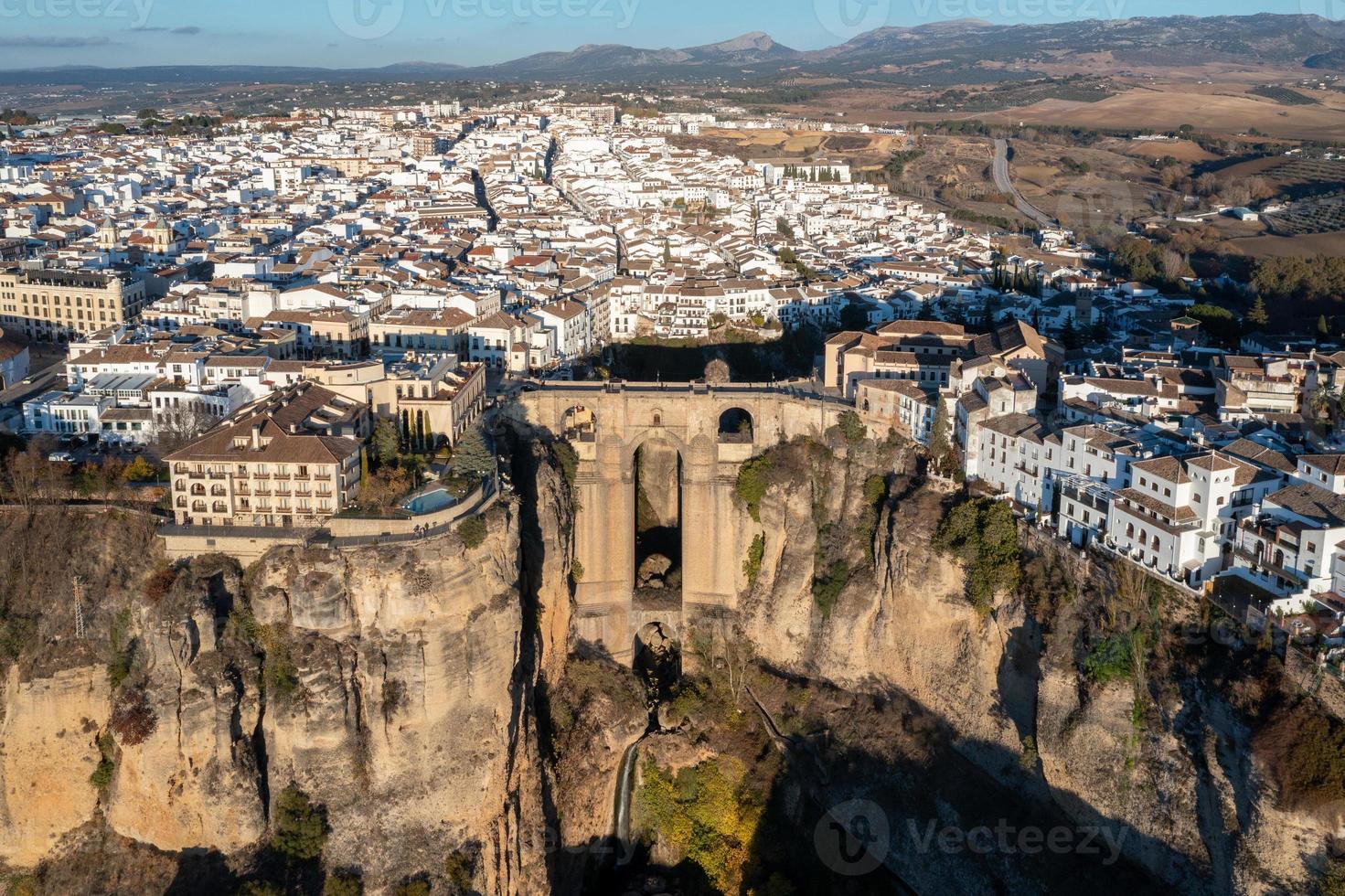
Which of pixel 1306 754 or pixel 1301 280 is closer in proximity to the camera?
pixel 1306 754

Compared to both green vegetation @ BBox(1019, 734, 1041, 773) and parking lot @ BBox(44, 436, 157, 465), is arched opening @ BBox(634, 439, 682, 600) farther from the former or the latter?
parking lot @ BBox(44, 436, 157, 465)

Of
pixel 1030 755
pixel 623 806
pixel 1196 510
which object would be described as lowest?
pixel 623 806

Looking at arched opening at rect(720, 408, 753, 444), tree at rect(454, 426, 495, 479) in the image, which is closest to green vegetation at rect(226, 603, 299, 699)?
tree at rect(454, 426, 495, 479)

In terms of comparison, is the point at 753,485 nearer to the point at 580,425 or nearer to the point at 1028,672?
the point at 580,425

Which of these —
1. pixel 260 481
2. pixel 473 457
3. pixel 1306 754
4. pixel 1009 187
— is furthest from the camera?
pixel 1009 187

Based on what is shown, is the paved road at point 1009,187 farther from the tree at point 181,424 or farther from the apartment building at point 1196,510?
the tree at point 181,424

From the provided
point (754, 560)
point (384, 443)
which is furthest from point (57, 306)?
point (754, 560)

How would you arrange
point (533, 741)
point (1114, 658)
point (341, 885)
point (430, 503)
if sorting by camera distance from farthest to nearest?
1. point (533, 741)
2. point (430, 503)
3. point (1114, 658)
4. point (341, 885)
